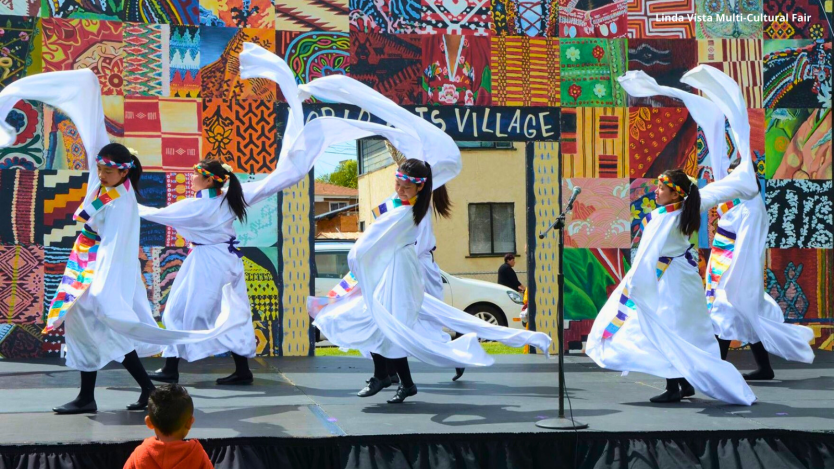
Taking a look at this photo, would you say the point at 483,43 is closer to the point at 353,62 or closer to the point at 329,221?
the point at 353,62

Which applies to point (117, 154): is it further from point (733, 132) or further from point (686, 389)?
point (733, 132)

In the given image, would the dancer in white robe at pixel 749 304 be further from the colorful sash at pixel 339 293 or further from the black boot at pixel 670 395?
the colorful sash at pixel 339 293

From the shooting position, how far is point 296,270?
9.48 m

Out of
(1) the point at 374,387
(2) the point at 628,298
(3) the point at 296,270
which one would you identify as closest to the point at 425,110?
(3) the point at 296,270

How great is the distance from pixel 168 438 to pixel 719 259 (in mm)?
5383

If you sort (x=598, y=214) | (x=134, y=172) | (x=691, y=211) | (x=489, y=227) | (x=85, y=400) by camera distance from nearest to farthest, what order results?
1. (x=85, y=400)
2. (x=134, y=172)
3. (x=691, y=211)
4. (x=598, y=214)
5. (x=489, y=227)

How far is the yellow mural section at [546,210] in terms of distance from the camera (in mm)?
9953

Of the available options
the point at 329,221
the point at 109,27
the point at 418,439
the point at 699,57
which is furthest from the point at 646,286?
the point at 329,221

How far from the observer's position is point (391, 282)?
635 centimetres

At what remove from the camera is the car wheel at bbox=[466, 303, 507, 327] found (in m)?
14.2

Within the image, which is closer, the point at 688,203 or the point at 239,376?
the point at 688,203

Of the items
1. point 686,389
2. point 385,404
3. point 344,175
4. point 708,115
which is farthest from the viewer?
point 344,175

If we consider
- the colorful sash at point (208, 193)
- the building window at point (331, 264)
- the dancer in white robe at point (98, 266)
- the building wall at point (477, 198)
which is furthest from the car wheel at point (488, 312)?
the dancer in white robe at point (98, 266)

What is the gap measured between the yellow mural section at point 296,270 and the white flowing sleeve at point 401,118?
2.78 metres
